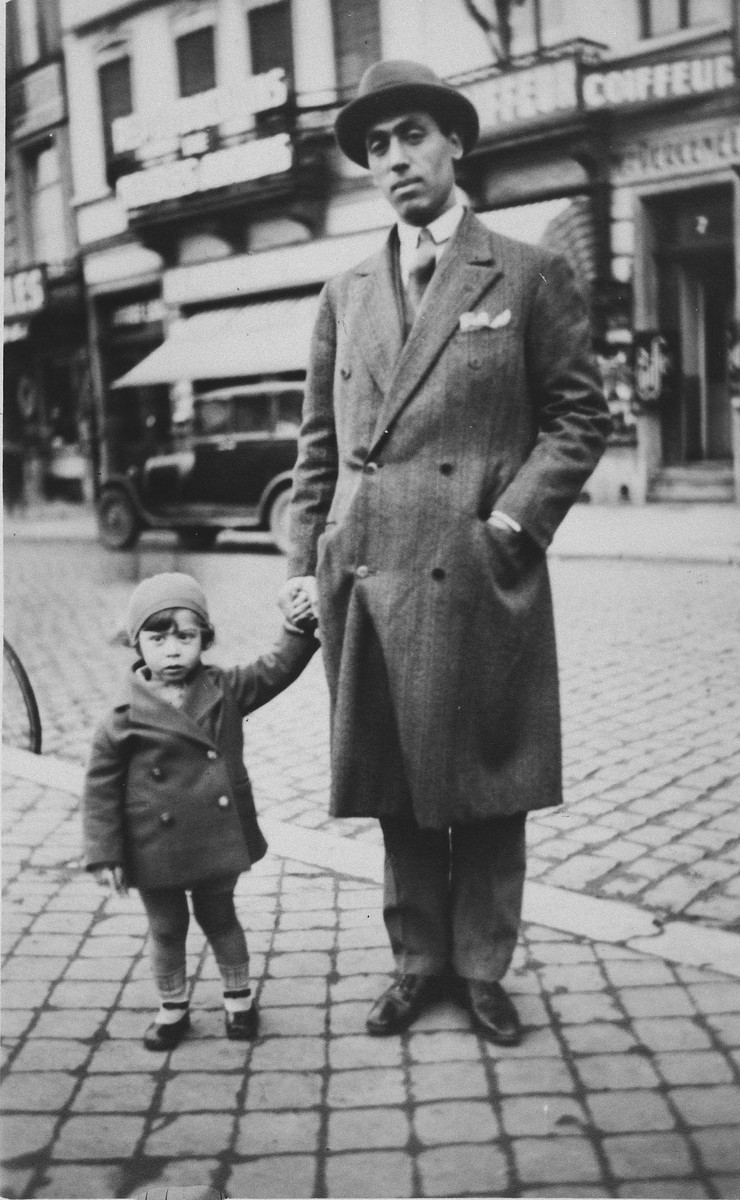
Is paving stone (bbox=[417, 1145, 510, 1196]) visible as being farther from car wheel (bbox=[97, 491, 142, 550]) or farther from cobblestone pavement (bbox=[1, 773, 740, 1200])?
car wheel (bbox=[97, 491, 142, 550])

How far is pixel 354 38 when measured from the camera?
116 inches

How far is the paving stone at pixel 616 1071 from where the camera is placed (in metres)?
2.28

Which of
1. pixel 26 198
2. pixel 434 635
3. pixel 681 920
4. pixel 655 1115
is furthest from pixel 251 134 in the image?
pixel 655 1115

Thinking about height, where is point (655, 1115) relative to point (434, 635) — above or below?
below

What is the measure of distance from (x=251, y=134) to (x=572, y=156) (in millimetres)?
917

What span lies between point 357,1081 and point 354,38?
8.26ft

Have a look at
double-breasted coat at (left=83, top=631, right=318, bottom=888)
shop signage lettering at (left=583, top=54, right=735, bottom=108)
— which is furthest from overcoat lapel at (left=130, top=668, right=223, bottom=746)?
shop signage lettering at (left=583, top=54, right=735, bottom=108)

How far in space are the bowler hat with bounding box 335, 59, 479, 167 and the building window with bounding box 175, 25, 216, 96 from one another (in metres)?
0.88

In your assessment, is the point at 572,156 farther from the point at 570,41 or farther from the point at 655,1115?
the point at 655,1115

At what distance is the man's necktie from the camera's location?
2.45 meters

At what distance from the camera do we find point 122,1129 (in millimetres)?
2250

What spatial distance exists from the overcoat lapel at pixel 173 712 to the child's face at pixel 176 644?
0.20ft

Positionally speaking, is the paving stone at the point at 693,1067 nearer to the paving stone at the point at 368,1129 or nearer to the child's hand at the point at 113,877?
the paving stone at the point at 368,1129

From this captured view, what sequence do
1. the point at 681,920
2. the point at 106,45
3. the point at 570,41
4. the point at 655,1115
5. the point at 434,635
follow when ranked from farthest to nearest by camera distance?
the point at 106,45 → the point at 681,920 → the point at 570,41 → the point at 434,635 → the point at 655,1115
